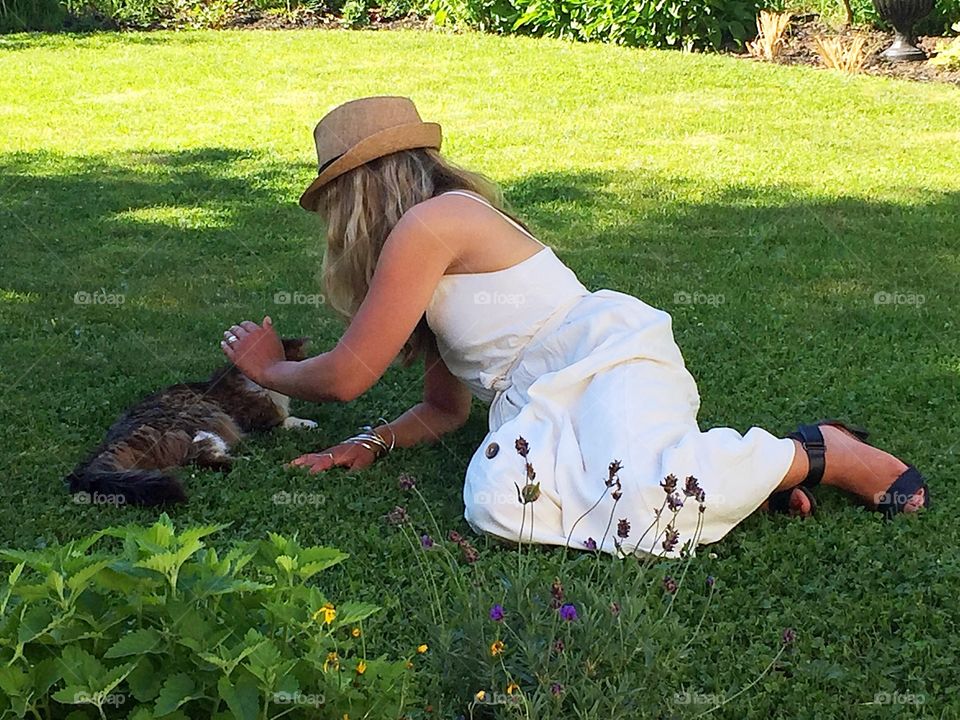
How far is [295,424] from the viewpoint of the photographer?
15.2 feet

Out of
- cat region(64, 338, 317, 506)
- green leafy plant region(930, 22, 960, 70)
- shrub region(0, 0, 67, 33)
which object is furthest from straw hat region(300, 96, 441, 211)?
shrub region(0, 0, 67, 33)

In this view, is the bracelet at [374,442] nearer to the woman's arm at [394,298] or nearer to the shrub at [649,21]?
the woman's arm at [394,298]

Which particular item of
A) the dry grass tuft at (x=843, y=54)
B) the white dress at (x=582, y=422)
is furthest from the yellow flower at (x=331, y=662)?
the dry grass tuft at (x=843, y=54)

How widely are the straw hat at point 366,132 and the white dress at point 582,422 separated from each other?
1.01ft

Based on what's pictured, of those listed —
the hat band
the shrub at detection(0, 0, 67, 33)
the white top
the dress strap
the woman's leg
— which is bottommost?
the shrub at detection(0, 0, 67, 33)

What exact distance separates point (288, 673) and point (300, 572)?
0.22m

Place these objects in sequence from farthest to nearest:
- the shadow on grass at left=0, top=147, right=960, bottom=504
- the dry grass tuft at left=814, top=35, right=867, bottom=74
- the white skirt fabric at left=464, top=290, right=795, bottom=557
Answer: the dry grass tuft at left=814, top=35, right=867, bottom=74
the shadow on grass at left=0, top=147, right=960, bottom=504
the white skirt fabric at left=464, top=290, right=795, bottom=557

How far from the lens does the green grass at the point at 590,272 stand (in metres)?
3.20

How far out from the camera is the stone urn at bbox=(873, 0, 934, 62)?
1222 cm

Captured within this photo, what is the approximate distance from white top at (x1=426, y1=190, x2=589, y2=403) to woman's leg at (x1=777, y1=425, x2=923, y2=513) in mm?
919

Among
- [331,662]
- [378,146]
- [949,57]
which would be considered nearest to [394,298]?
[378,146]

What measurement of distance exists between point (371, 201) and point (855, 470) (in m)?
1.75

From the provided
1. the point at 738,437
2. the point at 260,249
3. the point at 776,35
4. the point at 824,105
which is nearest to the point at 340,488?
the point at 738,437

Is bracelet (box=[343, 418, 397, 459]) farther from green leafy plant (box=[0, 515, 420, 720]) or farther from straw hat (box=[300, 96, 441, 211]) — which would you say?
green leafy plant (box=[0, 515, 420, 720])
